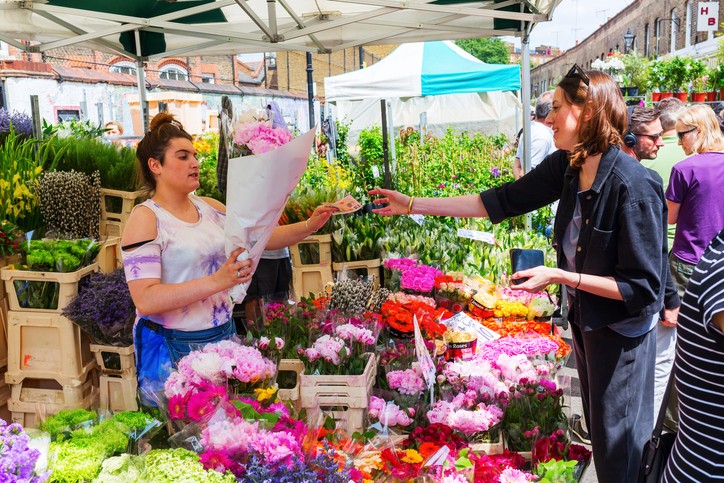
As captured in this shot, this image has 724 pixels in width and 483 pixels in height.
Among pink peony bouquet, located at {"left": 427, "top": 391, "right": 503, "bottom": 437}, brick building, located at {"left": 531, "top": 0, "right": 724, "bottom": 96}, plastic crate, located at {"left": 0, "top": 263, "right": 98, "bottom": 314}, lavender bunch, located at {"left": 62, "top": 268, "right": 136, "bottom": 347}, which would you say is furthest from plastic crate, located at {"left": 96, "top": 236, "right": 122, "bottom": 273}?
brick building, located at {"left": 531, "top": 0, "right": 724, "bottom": 96}

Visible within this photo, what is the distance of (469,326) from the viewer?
10.8 feet

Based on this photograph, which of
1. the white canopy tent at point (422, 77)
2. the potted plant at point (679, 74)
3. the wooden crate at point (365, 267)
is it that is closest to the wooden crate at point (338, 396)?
the wooden crate at point (365, 267)

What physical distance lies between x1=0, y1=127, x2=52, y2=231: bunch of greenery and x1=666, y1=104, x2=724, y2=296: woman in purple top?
3436 mm

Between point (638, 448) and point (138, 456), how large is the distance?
1.66 m

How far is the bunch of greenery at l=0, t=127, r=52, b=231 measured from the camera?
3.69 meters

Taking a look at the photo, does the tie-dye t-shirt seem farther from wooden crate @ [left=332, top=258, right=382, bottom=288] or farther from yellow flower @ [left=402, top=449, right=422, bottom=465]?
wooden crate @ [left=332, top=258, right=382, bottom=288]

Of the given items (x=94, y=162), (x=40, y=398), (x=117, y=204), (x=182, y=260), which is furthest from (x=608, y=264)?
(x=94, y=162)

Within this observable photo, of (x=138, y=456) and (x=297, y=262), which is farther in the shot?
(x=297, y=262)

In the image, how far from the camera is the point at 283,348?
2.54 meters

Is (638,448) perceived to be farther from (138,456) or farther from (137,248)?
(137,248)

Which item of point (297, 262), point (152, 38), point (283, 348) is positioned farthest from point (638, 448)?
point (152, 38)

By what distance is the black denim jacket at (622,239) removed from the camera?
7.04 feet

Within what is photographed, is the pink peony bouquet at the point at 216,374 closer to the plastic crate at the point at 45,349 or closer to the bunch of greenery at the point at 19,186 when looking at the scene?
the plastic crate at the point at 45,349

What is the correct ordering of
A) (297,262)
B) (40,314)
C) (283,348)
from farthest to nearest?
(297,262) < (40,314) < (283,348)
